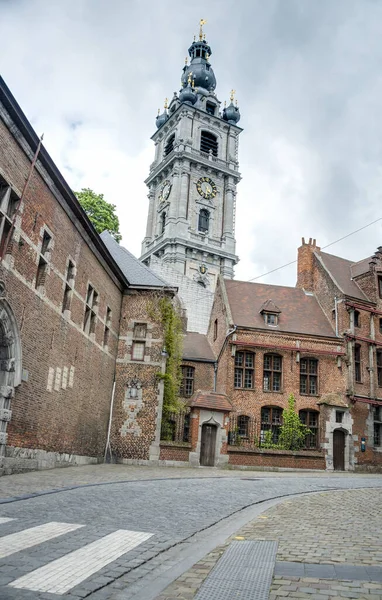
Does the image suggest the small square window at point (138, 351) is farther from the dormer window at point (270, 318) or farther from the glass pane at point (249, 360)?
the dormer window at point (270, 318)

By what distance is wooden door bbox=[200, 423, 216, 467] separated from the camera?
1020 inches

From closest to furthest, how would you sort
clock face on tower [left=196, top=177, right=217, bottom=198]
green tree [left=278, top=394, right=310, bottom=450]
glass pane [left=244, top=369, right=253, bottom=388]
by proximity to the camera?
1. green tree [left=278, top=394, right=310, bottom=450]
2. glass pane [left=244, top=369, right=253, bottom=388]
3. clock face on tower [left=196, top=177, right=217, bottom=198]

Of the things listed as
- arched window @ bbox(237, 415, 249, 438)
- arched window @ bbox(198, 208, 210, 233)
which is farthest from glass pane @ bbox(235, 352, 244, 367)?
arched window @ bbox(198, 208, 210, 233)

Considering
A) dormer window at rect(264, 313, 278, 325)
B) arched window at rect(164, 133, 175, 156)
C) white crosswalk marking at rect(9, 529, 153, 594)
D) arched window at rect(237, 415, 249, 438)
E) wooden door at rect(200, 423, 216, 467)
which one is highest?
arched window at rect(164, 133, 175, 156)

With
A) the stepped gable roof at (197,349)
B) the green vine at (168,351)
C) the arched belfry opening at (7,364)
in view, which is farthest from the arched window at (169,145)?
the arched belfry opening at (7,364)

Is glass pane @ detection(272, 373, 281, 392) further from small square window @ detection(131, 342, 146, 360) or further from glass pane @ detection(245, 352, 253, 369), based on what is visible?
small square window @ detection(131, 342, 146, 360)

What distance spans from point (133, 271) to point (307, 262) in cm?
1348

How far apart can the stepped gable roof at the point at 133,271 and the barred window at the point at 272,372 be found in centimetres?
784

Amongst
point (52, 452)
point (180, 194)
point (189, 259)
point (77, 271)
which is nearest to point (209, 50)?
point (180, 194)

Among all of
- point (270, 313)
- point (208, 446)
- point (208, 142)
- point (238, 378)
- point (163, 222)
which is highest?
point (208, 142)

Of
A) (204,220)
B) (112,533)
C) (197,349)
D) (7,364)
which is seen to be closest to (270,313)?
(197,349)

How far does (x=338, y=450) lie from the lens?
28.9m

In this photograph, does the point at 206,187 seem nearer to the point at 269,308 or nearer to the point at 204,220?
the point at 204,220

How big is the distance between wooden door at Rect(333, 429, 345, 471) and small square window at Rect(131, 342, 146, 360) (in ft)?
37.8
